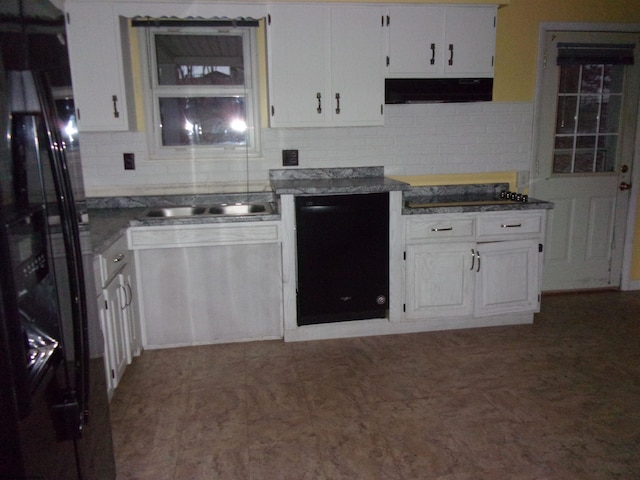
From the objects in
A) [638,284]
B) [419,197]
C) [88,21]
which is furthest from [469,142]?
[88,21]

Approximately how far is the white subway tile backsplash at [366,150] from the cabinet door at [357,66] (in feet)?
1.05

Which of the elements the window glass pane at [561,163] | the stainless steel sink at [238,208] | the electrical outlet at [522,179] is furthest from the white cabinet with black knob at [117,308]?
the window glass pane at [561,163]

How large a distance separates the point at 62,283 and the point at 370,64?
2.70m

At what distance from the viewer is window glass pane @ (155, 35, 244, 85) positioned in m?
3.64

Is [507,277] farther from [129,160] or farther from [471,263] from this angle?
[129,160]

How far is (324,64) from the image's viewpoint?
135 inches

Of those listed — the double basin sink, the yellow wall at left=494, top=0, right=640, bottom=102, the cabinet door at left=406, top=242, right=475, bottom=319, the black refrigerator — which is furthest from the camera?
the yellow wall at left=494, top=0, right=640, bottom=102

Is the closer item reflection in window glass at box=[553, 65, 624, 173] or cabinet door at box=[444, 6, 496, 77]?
cabinet door at box=[444, 6, 496, 77]

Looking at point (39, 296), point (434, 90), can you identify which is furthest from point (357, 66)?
point (39, 296)

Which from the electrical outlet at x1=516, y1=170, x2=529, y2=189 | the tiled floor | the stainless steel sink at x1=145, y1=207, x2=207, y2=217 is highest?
the electrical outlet at x1=516, y1=170, x2=529, y2=189

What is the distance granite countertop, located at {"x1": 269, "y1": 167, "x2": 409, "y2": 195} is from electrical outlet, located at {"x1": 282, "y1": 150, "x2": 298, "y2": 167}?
51mm

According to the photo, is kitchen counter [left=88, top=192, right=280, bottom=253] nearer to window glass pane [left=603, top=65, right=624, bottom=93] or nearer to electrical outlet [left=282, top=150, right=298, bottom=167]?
electrical outlet [left=282, top=150, right=298, bottom=167]

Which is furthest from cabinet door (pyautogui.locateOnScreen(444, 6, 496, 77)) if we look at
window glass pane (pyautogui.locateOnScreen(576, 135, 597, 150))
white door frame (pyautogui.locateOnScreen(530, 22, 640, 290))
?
window glass pane (pyautogui.locateOnScreen(576, 135, 597, 150))

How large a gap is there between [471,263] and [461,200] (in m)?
0.61
